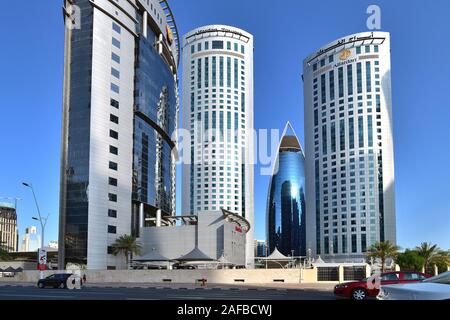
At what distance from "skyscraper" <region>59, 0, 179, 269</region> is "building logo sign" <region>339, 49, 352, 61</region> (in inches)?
3128

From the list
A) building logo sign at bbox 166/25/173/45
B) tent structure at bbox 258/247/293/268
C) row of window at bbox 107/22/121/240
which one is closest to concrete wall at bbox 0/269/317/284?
row of window at bbox 107/22/121/240

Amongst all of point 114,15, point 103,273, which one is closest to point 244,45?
point 114,15

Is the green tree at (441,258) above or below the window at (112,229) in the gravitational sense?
below

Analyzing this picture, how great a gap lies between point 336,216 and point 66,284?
131558 millimetres

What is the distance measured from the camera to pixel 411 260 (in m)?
79.4

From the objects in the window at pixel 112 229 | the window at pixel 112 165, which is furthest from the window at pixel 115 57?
the window at pixel 112 229

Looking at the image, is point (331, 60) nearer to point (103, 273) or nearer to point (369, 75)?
point (369, 75)

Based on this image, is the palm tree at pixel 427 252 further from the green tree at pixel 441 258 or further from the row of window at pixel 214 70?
the row of window at pixel 214 70

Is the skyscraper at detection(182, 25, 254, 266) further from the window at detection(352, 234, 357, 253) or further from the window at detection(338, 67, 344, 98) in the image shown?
the window at detection(352, 234, 357, 253)

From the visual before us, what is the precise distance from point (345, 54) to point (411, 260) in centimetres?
9854

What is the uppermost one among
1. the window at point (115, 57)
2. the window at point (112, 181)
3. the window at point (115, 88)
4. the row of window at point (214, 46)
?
the row of window at point (214, 46)

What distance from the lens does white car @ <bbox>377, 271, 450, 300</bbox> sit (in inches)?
272

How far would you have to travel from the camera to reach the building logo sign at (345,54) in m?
163

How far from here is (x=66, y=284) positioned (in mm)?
38312
